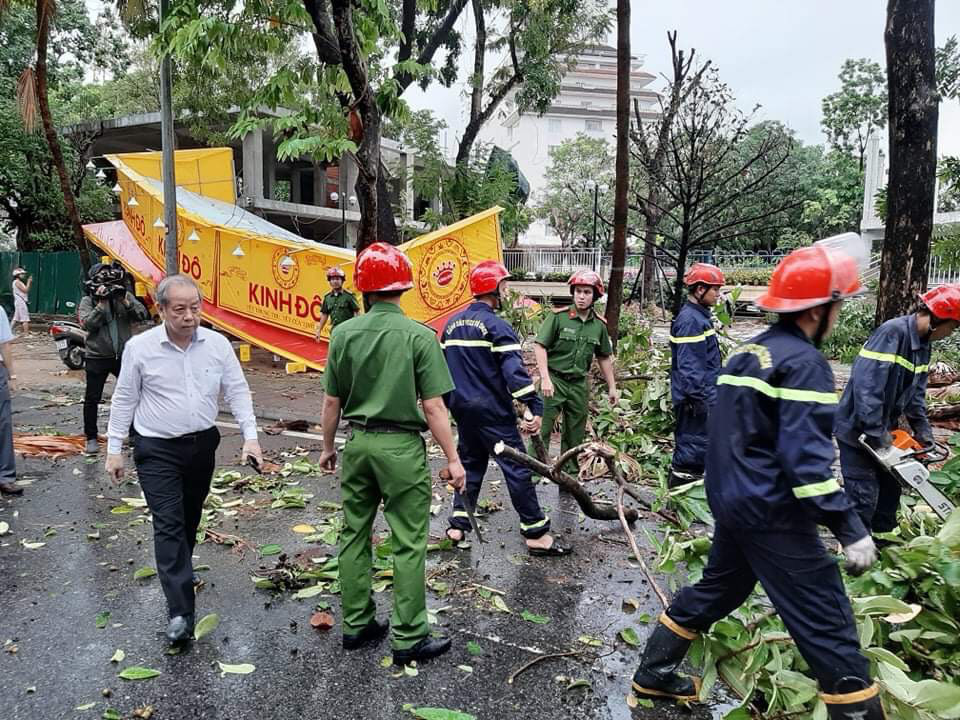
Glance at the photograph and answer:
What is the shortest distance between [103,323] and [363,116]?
3.79 m

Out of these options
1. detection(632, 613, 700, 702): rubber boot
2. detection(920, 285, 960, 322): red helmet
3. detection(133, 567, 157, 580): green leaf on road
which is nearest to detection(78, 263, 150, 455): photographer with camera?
detection(133, 567, 157, 580): green leaf on road

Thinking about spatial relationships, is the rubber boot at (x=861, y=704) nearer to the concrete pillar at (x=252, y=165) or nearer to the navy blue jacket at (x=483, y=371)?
the navy blue jacket at (x=483, y=371)

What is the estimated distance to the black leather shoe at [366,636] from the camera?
3543mm

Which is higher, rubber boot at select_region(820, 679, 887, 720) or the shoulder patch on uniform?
the shoulder patch on uniform

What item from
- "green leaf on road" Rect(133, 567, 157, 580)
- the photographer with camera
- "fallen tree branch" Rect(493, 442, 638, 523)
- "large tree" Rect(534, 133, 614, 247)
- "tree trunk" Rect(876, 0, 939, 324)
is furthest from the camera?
"large tree" Rect(534, 133, 614, 247)

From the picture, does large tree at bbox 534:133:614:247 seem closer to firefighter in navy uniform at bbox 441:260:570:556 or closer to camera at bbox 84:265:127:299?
camera at bbox 84:265:127:299

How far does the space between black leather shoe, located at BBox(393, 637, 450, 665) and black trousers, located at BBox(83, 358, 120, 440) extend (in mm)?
5192

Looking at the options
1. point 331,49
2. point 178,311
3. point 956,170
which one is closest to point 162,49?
point 331,49

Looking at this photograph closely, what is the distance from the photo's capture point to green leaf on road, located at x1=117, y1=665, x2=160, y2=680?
10.8 feet

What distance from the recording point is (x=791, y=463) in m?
2.49

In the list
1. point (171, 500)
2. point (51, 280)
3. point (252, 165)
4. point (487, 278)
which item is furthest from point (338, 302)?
point (51, 280)

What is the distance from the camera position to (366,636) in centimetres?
361

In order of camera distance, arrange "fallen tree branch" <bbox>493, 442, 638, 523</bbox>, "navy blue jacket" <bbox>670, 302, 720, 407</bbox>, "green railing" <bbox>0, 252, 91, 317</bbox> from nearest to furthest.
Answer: "fallen tree branch" <bbox>493, 442, 638, 523</bbox> < "navy blue jacket" <bbox>670, 302, 720, 407</bbox> < "green railing" <bbox>0, 252, 91, 317</bbox>

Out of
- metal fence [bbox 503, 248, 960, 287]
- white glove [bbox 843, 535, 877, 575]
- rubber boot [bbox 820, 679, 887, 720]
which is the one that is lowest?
rubber boot [bbox 820, 679, 887, 720]
